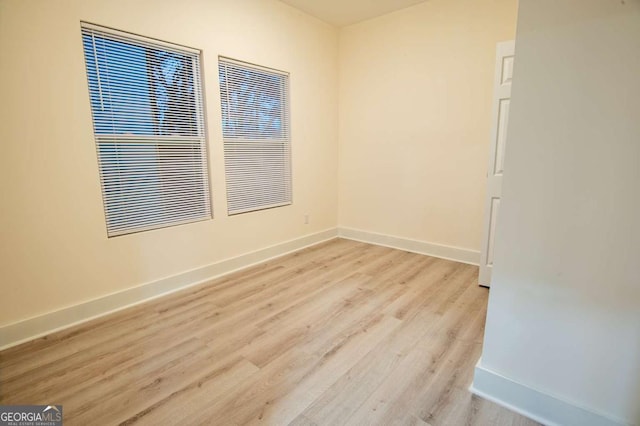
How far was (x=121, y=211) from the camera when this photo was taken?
2.47 metres

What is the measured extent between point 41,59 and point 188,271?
6.29ft

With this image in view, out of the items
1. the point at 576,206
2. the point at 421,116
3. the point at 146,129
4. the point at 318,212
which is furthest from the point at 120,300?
the point at 421,116

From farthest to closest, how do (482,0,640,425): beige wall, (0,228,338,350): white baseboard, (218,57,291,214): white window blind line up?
(218,57,291,214): white window blind
(0,228,338,350): white baseboard
(482,0,640,425): beige wall

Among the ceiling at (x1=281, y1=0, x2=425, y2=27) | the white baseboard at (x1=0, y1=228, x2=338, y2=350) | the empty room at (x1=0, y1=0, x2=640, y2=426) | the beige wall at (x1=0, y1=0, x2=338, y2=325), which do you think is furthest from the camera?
the ceiling at (x1=281, y1=0, x2=425, y2=27)

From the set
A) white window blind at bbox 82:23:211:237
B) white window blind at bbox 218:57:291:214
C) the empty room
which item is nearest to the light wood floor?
the empty room

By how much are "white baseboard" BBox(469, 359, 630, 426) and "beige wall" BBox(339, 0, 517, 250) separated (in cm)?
212

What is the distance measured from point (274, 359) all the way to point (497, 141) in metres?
2.57

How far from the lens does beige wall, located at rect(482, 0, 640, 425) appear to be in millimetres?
1165

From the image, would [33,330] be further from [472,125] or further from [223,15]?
[472,125]

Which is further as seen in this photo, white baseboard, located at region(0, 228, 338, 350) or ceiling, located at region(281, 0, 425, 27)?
ceiling, located at region(281, 0, 425, 27)

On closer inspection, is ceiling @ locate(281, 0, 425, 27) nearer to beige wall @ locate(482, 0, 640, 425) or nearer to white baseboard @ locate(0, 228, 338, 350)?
beige wall @ locate(482, 0, 640, 425)

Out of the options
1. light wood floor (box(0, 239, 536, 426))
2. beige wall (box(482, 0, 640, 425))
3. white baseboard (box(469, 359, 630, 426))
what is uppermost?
beige wall (box(482, 0, 640, 425))

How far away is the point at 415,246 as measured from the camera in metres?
3.90

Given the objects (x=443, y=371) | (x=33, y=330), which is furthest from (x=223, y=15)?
(x=443, y=371)
